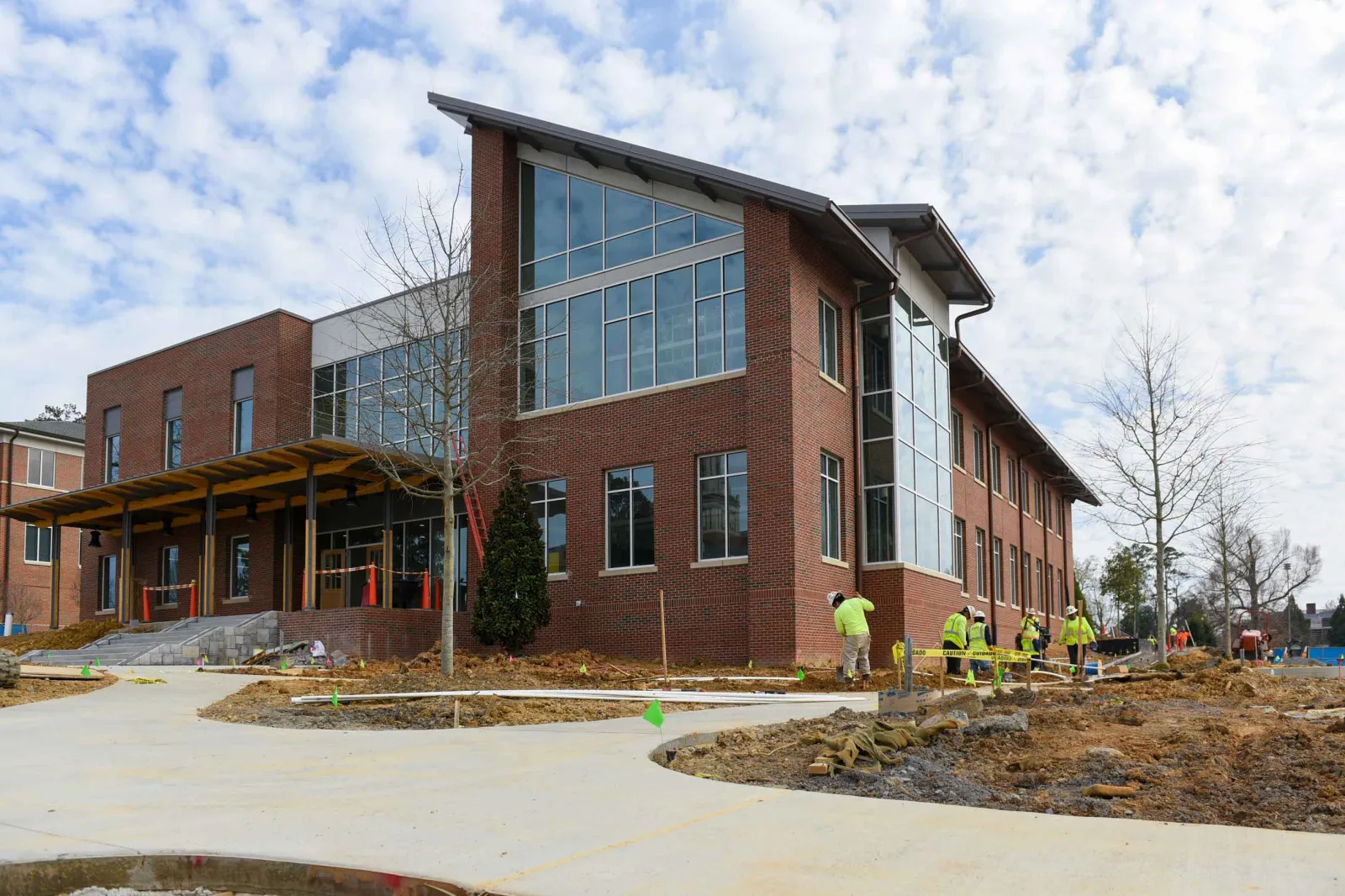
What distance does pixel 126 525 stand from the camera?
3195 centimetres

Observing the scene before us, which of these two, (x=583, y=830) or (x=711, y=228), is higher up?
(x=711, y=228)

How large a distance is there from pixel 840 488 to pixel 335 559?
15.4m

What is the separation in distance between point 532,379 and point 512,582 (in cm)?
531

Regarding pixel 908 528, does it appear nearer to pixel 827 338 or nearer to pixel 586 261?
pixel 827 338

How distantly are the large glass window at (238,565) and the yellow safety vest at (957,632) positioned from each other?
20.9 m

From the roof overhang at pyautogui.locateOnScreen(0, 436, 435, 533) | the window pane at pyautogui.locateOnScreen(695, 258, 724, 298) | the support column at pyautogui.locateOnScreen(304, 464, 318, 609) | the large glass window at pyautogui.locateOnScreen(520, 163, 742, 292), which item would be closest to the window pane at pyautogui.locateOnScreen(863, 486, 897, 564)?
the window pane at pyautogui.locateOnScreen(695, 258, 724, 298)

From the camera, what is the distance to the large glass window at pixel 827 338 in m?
24.2

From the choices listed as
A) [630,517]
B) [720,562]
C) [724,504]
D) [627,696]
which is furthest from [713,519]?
[627,696]

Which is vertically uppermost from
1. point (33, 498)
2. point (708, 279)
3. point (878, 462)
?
point (708, 279)

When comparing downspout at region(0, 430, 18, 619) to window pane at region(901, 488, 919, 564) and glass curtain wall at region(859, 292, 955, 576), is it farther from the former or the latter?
window pane at region(901, 488, 919, 564)

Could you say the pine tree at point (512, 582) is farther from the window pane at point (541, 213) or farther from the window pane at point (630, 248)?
the window pane at point (541, 213)

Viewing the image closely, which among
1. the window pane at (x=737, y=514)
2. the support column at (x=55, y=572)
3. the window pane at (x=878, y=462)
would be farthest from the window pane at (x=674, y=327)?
the support column at (x=55, y=572)

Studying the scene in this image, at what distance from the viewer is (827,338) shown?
24781 millimetres

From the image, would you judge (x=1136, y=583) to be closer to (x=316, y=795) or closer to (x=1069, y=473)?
(x=1069, y=473)
